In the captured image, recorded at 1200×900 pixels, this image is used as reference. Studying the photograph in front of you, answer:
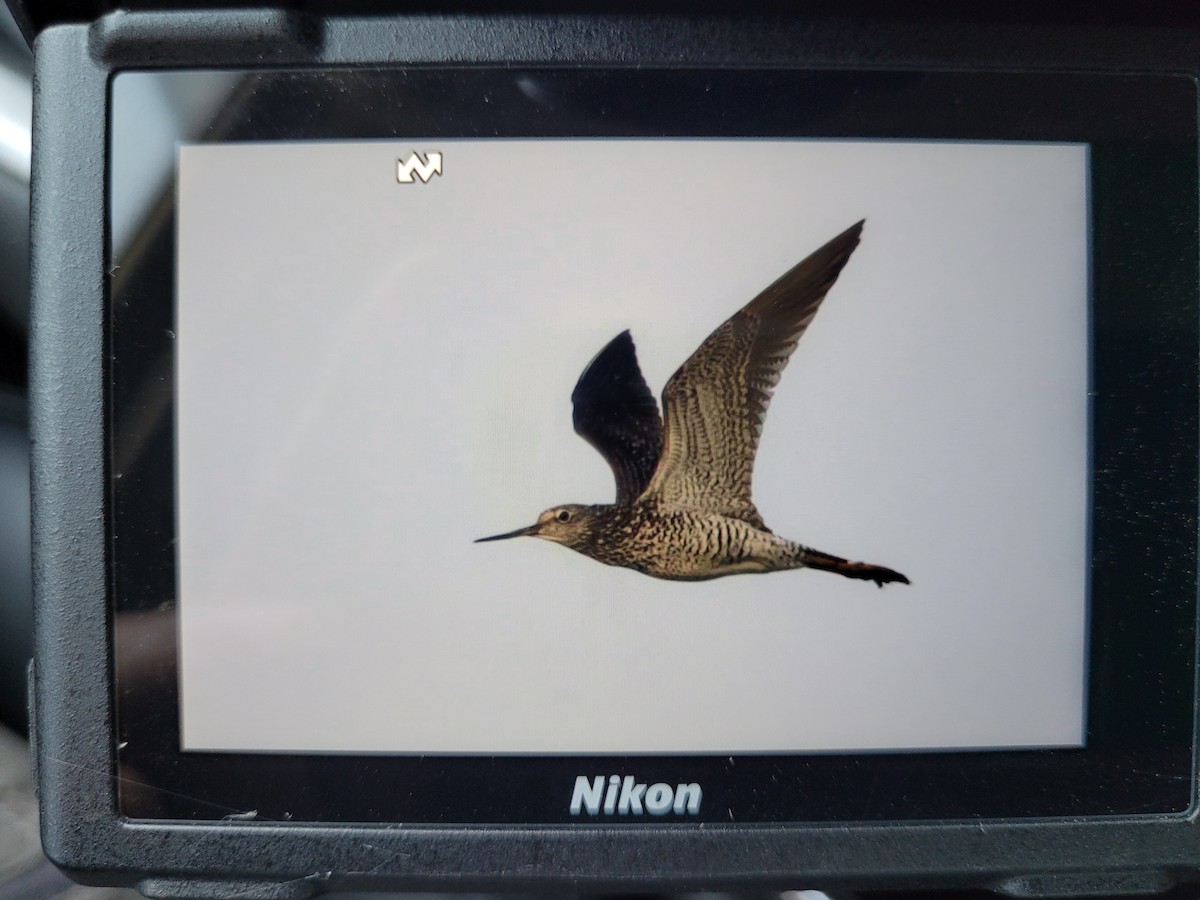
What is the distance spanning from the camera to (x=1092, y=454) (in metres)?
0.40

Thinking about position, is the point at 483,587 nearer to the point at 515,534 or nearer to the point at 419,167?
the point at 515,534

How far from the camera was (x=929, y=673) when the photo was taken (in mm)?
399

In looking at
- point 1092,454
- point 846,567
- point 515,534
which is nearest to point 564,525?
point 515,534

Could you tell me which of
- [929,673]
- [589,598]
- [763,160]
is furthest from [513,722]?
[763,160]

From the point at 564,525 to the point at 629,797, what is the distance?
0.51 ft

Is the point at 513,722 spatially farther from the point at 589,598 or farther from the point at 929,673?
the point at 929,673

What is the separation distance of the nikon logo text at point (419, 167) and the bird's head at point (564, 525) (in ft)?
0.62

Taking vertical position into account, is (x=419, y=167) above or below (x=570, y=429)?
above

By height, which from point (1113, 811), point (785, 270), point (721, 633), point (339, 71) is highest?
point (339, 71)

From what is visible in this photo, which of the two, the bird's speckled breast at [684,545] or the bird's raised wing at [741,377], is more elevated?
the bird's raised wing at [741,377]

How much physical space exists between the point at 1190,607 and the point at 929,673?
15 centimetres

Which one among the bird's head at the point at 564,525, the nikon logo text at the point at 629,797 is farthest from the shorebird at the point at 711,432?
the nikon logo text at the point at 629,797

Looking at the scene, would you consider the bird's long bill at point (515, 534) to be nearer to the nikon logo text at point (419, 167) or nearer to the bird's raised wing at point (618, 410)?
the bird's raised wing at point (618, 410)

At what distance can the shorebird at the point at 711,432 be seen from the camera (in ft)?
1.28
